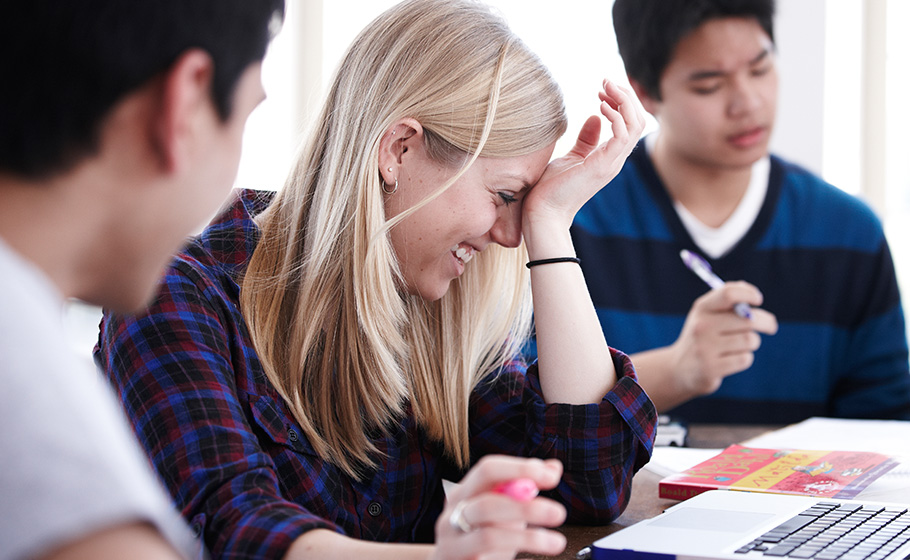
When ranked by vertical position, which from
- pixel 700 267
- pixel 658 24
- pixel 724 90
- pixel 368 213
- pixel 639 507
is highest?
pixel 658 24

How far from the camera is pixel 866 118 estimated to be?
9.95 ft

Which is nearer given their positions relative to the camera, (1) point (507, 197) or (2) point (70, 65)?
(2) point (70, 65)

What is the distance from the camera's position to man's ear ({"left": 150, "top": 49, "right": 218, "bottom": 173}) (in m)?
0.49

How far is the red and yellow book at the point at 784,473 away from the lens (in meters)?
1.02

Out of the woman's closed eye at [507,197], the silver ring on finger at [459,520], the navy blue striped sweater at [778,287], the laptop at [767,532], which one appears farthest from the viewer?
the navy blue striped sweater at [778,287]

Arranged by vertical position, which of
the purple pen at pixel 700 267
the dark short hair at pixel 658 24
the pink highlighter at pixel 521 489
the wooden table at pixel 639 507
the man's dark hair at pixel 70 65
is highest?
the dark short hair at pixel 658 24

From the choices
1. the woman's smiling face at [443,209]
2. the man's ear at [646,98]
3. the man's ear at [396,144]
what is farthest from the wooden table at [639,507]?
the man's ear at [646,98]

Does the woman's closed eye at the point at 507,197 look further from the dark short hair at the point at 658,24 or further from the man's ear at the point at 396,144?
the dark short hair at the point at 658,24

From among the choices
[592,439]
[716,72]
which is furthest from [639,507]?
[716,72]

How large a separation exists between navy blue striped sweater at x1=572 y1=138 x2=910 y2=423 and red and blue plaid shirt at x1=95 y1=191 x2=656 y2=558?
0.88 metres

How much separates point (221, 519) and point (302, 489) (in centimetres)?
22

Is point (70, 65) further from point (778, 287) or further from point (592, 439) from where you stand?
point (778, 287)

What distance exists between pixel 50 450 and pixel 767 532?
644 millimetres

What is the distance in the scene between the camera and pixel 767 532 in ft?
2.62
